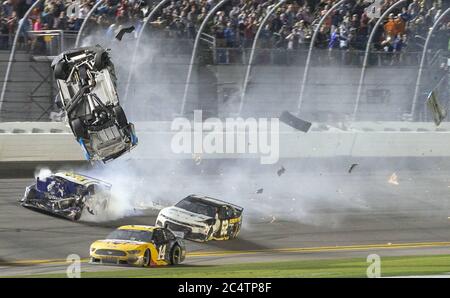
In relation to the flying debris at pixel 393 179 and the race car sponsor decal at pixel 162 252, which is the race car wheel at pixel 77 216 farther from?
the flying debris at pixel 393 179

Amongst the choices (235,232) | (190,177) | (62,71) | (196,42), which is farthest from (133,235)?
(196,42)

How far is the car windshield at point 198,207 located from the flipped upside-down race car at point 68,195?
1.87 m

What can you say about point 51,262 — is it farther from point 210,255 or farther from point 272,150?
point 272,150

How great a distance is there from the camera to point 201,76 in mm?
26609

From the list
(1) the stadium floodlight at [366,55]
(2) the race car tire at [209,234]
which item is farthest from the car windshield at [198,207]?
(1) the stadium floodlight at [366,55]

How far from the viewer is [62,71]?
54.3 ft

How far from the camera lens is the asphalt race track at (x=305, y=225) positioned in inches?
722

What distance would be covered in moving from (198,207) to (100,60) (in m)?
5.11

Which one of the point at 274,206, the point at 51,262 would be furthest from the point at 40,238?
the point at 274,206

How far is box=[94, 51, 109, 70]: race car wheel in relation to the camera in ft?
52.0

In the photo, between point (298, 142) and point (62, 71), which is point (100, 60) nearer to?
point (62, 71)
